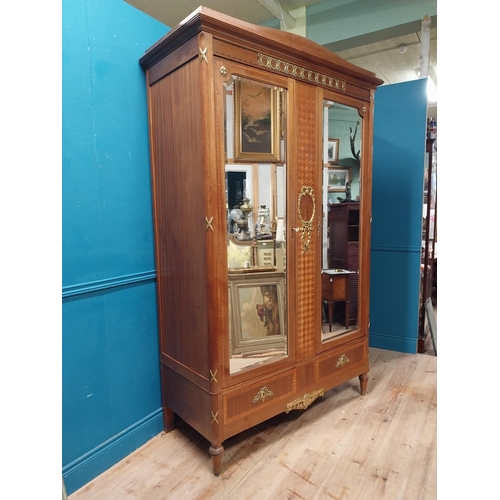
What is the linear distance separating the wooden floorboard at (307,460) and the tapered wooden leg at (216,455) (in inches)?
1.8

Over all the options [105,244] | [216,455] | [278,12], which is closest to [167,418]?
[216,455]

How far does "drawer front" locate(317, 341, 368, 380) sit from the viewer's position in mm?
2031

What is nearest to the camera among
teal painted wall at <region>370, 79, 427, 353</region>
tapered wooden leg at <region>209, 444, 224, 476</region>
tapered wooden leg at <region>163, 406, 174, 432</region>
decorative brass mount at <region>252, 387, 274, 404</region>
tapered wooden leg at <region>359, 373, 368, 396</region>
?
tapered wooden leg at <region>209, 444, 224, 476</region>

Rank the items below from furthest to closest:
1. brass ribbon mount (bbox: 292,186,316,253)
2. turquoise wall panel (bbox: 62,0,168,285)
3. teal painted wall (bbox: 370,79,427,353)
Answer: teal painted wall (bbox: 370,79,427,353) → brass ribbon mount (bbox: 292,186,316,253) → turquoise wall panel (bbox: 62,0,168,285)

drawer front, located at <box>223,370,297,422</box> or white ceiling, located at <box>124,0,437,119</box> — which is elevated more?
white ceiling, located at <box>124,0,437,119</box>

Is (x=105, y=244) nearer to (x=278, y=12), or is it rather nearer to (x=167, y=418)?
(x=167, y=418)

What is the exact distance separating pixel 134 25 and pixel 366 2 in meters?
2.32

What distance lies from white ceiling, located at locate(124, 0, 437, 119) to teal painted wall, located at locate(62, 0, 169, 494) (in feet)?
4.69

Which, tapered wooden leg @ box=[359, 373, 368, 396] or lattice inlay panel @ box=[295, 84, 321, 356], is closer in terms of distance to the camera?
lattice inlay panel @ box=[295, 84, 321, 356]

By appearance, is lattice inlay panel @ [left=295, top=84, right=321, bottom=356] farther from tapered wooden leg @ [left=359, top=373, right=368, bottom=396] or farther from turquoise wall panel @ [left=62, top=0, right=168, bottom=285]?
turquoise wall panel @ [left=62, top=0, right=168, bottom=285]

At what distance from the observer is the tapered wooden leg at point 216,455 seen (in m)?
1.60

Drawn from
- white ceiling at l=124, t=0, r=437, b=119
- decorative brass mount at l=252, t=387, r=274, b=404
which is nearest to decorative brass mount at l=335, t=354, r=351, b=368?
decorative brass mount at l=252, t=387, r=274, b=404
